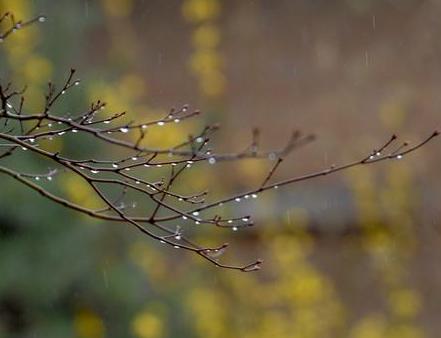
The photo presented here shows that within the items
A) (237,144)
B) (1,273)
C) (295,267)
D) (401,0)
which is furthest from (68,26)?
(401,0)

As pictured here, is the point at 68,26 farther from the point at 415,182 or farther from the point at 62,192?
the point at 415,182

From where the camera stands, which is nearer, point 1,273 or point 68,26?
point 1,273

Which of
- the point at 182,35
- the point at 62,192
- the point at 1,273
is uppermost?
the point at 182,35

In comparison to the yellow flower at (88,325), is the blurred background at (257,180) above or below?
above

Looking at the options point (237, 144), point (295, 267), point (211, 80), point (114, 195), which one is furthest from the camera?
point (237, 144)

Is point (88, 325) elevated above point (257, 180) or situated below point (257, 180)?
below

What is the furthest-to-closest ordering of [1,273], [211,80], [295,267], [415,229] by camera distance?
[415,229] < [211,80] < [295,267] < [1,273]

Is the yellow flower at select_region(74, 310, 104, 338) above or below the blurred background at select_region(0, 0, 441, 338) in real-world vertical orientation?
below

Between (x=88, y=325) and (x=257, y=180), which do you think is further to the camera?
(x=257, y=180)
